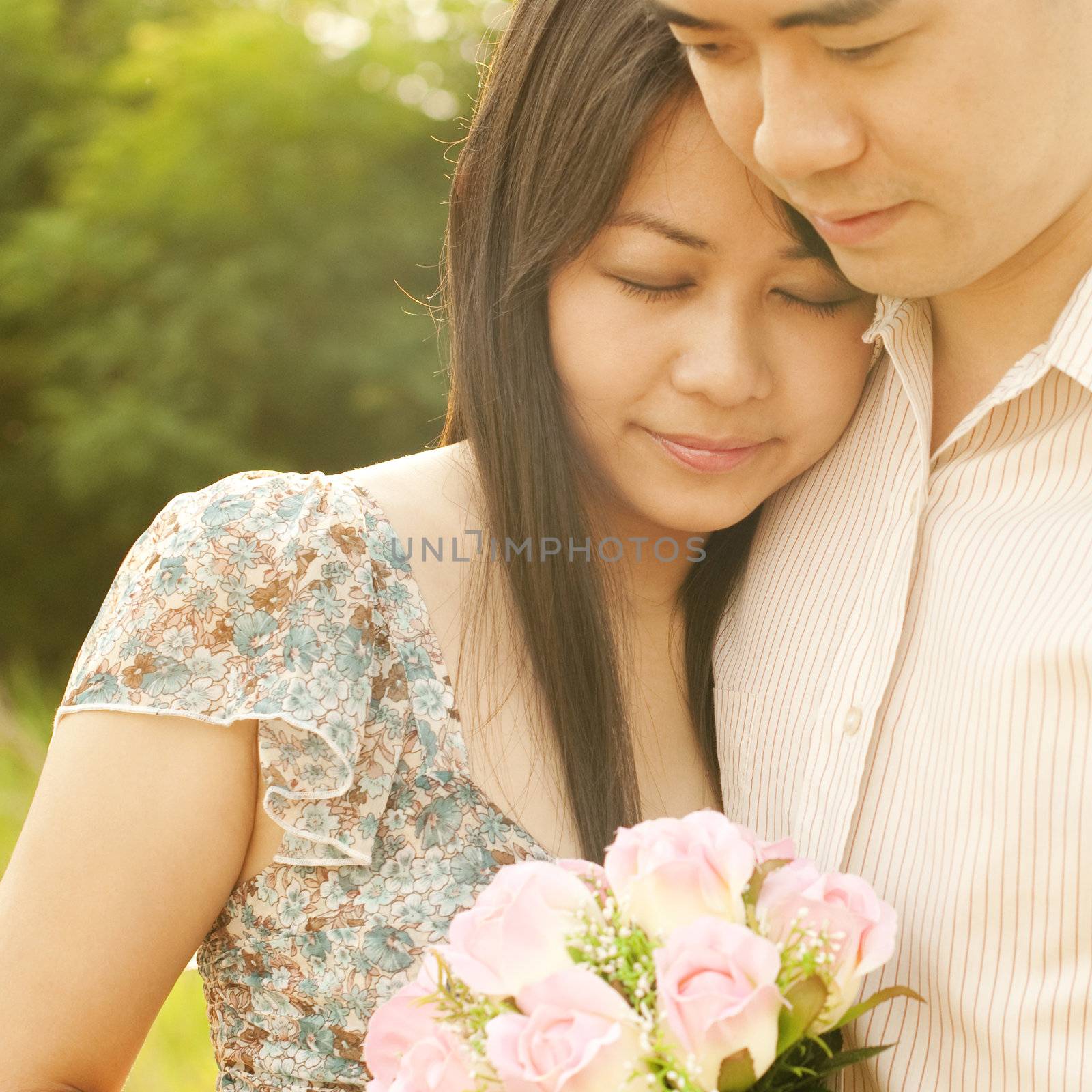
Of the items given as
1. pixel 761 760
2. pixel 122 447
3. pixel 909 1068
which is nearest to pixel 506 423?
pixel 761 760

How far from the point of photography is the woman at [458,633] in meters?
1.58

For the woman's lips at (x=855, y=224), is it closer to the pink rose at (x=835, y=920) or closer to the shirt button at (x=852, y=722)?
the shirt button at (x=852, y=722)

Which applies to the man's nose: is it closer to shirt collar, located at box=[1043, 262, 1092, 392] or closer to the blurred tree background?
shirt collar, located at box=[1043, 262, 1092, 392]

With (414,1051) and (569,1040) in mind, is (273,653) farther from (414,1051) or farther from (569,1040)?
(569,1040)

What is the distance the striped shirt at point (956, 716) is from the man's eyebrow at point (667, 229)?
0.24m

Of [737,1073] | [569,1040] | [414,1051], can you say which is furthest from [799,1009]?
[414,1051]

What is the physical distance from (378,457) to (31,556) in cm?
221

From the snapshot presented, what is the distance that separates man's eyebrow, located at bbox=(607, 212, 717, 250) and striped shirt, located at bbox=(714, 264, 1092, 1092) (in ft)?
0.80

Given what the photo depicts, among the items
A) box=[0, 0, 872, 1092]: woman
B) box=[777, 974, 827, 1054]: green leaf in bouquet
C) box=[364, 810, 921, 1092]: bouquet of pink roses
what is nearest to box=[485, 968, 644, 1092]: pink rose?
box=[364, 810, 921, 1092]: bouquet of pink roses

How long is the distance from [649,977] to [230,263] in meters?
6.95

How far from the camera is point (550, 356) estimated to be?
74.9 inches

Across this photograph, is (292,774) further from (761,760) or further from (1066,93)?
(1066,93)

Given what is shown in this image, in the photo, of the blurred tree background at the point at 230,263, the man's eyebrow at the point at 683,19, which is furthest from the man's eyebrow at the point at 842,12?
the blurred tree background at the point at 230,263

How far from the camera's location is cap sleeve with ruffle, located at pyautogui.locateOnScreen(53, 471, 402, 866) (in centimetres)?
160
